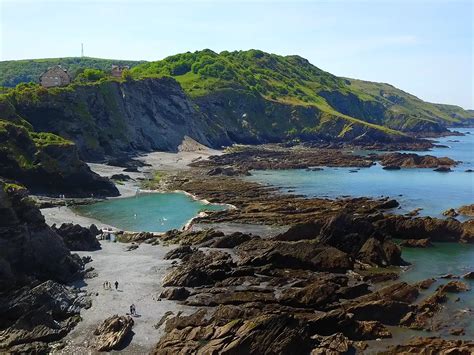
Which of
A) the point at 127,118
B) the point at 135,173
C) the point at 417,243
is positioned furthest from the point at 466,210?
the point at 127,118

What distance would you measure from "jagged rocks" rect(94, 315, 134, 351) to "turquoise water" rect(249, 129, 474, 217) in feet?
174

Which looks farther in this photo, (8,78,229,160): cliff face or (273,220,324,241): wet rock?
(8,78,229,160): cliff face

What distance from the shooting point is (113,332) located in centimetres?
3328

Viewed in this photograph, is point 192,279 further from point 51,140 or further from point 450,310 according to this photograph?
point 51,140

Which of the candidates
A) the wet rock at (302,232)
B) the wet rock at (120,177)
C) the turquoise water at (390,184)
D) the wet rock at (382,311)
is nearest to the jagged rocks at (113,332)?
the wet rock at (382,311)

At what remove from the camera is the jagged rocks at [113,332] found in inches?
1259

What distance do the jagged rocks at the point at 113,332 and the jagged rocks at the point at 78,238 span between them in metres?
20.7

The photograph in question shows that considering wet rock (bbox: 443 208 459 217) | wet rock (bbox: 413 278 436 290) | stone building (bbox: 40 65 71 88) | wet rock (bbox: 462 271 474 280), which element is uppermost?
stone building (bbox: 40 65 71 88)

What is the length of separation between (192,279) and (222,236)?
15.6 metres

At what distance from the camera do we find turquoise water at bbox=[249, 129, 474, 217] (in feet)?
279

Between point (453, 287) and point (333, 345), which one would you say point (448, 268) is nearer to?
point (453, 287)

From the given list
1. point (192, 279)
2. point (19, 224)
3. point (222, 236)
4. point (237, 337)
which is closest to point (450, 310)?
point (237, 337)

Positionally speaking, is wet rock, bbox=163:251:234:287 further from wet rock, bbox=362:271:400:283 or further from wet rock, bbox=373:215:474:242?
wet rock, bbox=373:215:474:242

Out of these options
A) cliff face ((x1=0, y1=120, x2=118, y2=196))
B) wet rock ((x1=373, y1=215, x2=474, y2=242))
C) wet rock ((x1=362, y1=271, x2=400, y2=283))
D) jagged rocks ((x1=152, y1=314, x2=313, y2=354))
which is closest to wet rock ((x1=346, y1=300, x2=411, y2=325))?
jagged rocks ((x1=152, y1=314, x2=313, y2=354))
